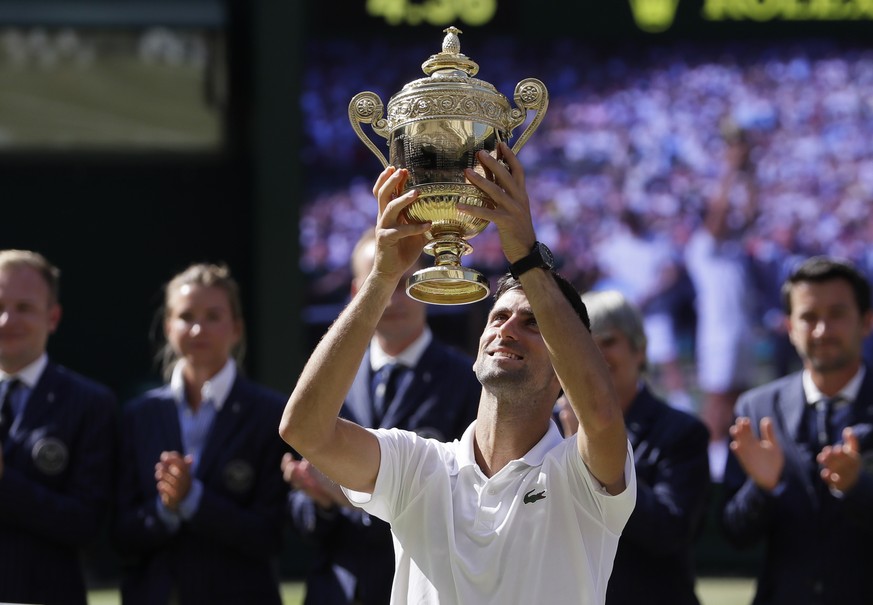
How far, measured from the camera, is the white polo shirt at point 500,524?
134 inches

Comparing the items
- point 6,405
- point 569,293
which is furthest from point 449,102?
point 6,405

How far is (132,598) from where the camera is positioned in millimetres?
5055

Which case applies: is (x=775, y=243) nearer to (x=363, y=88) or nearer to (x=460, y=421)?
(x=363, y=88)

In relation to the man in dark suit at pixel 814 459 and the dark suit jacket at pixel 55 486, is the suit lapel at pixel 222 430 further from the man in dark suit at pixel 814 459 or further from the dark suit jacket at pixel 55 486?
the man in dark suit at pixel 814 459

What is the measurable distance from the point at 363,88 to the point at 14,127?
243cm

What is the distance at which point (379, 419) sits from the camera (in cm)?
500

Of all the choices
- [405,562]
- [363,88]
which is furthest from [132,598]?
[363,88]

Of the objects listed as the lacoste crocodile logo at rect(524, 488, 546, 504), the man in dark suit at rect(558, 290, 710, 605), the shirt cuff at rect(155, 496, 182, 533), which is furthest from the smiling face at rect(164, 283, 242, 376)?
the lacoste crocodile logo at rect(524, 488, 546, 504)

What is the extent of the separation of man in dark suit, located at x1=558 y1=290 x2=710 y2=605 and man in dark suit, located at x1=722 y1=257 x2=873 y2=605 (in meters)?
0.19

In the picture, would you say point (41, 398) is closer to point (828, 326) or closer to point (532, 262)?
point (532, 262)

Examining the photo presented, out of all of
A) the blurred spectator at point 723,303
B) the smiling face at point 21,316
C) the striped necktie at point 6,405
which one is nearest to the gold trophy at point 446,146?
the smiling face at point 21,316

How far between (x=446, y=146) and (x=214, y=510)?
6.28 feet

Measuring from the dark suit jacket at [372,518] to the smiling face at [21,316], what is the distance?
111 cm

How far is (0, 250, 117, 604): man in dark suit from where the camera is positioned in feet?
16.0
